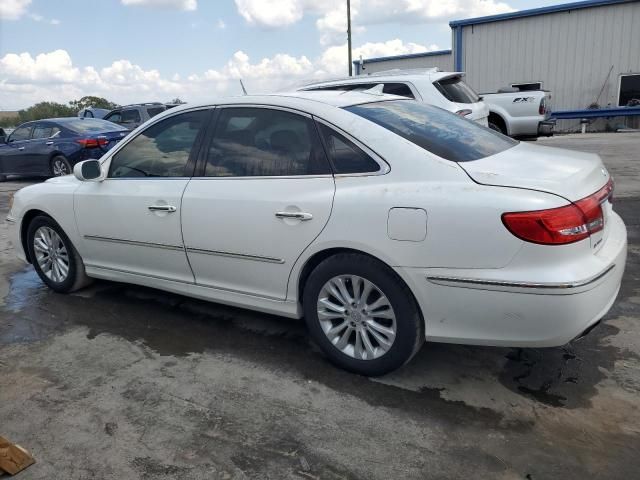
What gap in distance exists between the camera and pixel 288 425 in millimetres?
2746

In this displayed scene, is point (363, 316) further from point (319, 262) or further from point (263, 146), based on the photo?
point (263, 146)

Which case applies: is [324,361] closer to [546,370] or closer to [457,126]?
[546,370]

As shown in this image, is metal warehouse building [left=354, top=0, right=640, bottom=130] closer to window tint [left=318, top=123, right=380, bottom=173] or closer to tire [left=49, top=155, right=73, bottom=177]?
tire [left=49, top=155, right=73, bottom=177]

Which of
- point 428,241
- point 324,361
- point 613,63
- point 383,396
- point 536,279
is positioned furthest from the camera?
point 613,63

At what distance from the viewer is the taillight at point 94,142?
34.9 feet

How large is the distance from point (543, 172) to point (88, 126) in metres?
10.5

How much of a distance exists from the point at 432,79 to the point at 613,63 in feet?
50.9

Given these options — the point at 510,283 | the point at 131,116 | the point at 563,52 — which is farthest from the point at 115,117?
the point at 563,52

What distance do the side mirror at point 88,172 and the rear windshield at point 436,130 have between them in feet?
6.84

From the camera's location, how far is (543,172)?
9.12 feet

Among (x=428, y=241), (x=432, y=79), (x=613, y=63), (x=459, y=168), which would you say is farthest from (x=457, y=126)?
(x=613, y=63)

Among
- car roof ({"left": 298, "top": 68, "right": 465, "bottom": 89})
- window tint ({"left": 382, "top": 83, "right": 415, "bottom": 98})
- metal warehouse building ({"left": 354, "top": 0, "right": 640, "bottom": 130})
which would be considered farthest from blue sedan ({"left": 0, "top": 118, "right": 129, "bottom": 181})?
metal warehouse building ({"left": 354, "top": 0, "right": 640, "bottom": 130})

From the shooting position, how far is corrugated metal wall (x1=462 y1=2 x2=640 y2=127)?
19.8 m

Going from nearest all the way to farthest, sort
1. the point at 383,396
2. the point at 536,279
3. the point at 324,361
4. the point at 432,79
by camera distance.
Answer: the point at 536,279 < the point at 383,396 < the point at 324,361 < the point at 432,79
